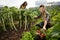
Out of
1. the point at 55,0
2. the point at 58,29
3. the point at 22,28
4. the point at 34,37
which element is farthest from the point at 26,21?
the point at 58,29

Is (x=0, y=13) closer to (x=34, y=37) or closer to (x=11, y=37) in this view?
A: (x=11, y=37)

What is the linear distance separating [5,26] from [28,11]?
44 centimetres

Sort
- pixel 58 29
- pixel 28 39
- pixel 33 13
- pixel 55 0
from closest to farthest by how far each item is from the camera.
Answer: pixel 58 29
pixel 28 39
pixel 33 13
pixel 55 0

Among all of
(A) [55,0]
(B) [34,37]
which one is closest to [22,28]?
(A) [55,0]

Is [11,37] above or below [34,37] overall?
below

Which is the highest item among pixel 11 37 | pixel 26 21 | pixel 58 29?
pixel 58 29

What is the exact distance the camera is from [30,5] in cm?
367

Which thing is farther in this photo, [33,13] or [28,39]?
[33,13]

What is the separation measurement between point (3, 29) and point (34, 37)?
1200 millimetres

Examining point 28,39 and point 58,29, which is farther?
point 28,39

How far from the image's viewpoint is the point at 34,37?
7.55ft

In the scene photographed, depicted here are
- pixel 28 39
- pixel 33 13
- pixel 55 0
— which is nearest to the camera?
pixel 28 39

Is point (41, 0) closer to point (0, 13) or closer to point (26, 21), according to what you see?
point (26, 21)

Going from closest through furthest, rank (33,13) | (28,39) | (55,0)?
(28,39), (33,13), (55,0)
